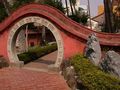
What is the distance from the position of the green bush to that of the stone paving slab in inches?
78.7

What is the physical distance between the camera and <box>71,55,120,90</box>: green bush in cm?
1209

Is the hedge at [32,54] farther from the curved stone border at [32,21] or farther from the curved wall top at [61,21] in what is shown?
the curved wall top at [61,21]

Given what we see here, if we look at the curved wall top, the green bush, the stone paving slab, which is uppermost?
the curved wall top

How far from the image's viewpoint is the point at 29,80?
17500 millimetres

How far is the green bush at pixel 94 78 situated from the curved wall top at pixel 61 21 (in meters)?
4.27

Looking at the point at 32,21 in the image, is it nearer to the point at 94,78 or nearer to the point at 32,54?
the point at 32,54

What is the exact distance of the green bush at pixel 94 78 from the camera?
1209 centimetres

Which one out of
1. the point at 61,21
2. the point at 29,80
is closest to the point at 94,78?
the point at 29,80

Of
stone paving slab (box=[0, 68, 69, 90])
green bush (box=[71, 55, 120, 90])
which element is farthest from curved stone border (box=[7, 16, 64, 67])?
green bush (box=[71, 55, 120, 90])

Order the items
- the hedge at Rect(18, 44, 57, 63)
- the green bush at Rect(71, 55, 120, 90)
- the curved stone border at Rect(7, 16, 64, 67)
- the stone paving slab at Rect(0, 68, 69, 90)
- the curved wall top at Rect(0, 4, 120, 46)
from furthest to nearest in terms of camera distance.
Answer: the hedge at Rect(18, 44, 57, 63) → the curved stone border at Rect(7, 16, 64, 67) → the curved wall top at Rect(0, 4, 120, 46) → the stone paving slab at Rect(0, 68, 69, 90) → the green bush at Rect(71, 55, 120, 90)

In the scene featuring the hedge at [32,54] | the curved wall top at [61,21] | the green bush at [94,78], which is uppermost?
the curved wall top at [61,21]

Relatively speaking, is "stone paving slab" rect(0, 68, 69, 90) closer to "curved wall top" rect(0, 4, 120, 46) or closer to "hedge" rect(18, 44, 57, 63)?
"curved wall top" rect(0, 4, 120, 46)

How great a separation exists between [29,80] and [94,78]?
570 centimetres

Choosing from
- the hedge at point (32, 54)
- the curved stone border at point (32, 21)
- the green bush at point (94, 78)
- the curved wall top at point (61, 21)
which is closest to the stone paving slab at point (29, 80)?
the curved stone border at point (32, 21)
